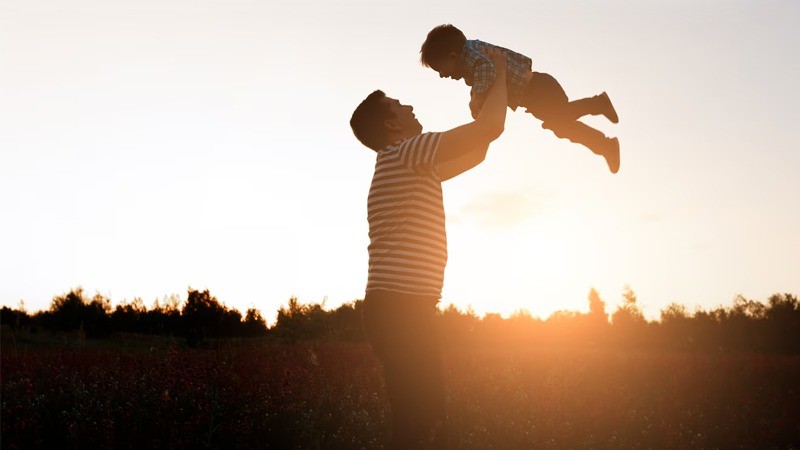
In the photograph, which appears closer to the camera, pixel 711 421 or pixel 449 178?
pixel 449 178

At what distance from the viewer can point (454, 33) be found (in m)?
4.39

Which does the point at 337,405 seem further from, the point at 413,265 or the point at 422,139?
the point at 422,139

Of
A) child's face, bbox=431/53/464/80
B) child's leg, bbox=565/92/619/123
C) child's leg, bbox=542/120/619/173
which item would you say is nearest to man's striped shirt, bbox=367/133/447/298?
child's face, bbox=431/53/464/80

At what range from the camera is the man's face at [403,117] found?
296 cm

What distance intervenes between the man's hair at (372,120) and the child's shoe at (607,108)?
3.38 metres

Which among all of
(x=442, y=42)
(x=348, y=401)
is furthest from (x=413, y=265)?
(x=348, y=401)

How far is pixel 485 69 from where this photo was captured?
2.90 meters

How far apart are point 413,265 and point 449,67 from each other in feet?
7.88

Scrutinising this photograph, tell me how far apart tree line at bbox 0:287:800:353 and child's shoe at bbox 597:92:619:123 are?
11.7 meters

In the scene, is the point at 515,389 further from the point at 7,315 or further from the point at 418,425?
the point at 7,315

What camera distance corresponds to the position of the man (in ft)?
8.18

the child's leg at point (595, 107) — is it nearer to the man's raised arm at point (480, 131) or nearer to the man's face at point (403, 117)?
the man's face at point (403, 117)

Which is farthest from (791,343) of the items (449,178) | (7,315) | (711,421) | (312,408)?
(7,315)

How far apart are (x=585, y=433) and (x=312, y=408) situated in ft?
12.4
